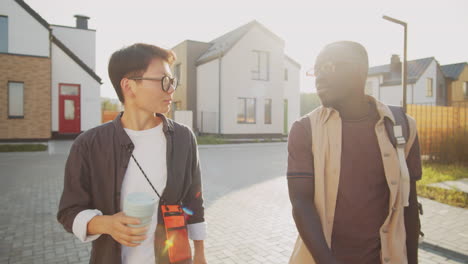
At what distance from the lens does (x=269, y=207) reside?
20.9 ft

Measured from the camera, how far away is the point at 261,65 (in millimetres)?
26422

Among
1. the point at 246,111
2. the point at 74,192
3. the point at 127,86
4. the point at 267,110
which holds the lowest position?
the point at 74,192

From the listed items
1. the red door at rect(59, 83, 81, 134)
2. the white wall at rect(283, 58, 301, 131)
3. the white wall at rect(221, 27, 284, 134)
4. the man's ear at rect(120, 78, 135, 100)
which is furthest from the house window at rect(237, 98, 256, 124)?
the man's ear at rect(120, 78, 135, 100)

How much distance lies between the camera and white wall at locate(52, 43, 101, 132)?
20.7 m

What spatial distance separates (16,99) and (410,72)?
36.3 m

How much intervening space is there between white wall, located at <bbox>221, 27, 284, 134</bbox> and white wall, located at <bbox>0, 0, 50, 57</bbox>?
11.6m

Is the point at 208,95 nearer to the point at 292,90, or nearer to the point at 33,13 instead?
the point at 292,90

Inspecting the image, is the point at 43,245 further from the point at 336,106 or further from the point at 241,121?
the point at 241,121

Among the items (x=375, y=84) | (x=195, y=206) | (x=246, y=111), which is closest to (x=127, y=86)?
(x=195, y=206)

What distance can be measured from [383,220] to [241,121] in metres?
23.7

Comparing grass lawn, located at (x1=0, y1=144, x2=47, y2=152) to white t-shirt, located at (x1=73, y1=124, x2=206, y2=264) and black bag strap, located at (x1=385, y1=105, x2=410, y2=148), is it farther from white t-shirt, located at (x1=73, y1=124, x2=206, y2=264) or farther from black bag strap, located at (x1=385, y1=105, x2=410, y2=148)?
black bag strap, located at (x1=385, y1=105, x2=410, y2=148)

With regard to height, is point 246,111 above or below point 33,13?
below

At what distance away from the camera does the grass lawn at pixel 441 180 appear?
21.6 ft

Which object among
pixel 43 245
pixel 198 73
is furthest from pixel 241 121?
pixel 43 245
